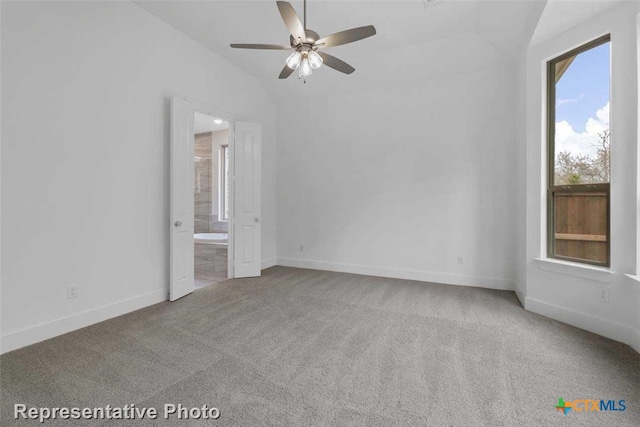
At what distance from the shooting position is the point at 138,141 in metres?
3.19

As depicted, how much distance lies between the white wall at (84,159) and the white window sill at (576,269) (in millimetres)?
4184

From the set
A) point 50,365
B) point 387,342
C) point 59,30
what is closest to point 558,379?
point 387,342

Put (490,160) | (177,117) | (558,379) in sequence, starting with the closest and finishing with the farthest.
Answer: (558,379)
(177,117)
(490,160)

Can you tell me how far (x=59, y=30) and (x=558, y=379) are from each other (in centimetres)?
469

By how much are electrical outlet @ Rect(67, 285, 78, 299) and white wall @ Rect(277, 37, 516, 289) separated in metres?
3.17

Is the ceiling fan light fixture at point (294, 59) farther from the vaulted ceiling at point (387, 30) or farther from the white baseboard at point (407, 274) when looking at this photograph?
the white baseboard at point (407, 274)

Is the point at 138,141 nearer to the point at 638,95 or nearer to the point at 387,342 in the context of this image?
the point at 387,342

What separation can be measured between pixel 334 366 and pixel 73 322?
240 cm

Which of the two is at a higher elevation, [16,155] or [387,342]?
[16,155]

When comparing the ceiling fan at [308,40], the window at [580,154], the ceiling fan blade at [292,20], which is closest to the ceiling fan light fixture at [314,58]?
the ceiling fan at [308,40]

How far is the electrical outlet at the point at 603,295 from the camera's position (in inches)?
100

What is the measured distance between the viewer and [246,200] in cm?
459

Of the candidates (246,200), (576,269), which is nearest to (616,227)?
(576,269)

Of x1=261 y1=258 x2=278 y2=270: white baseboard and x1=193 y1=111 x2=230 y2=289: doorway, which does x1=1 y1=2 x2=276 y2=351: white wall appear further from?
x1=193 y1=111 x2=230 y2=289: doorway
